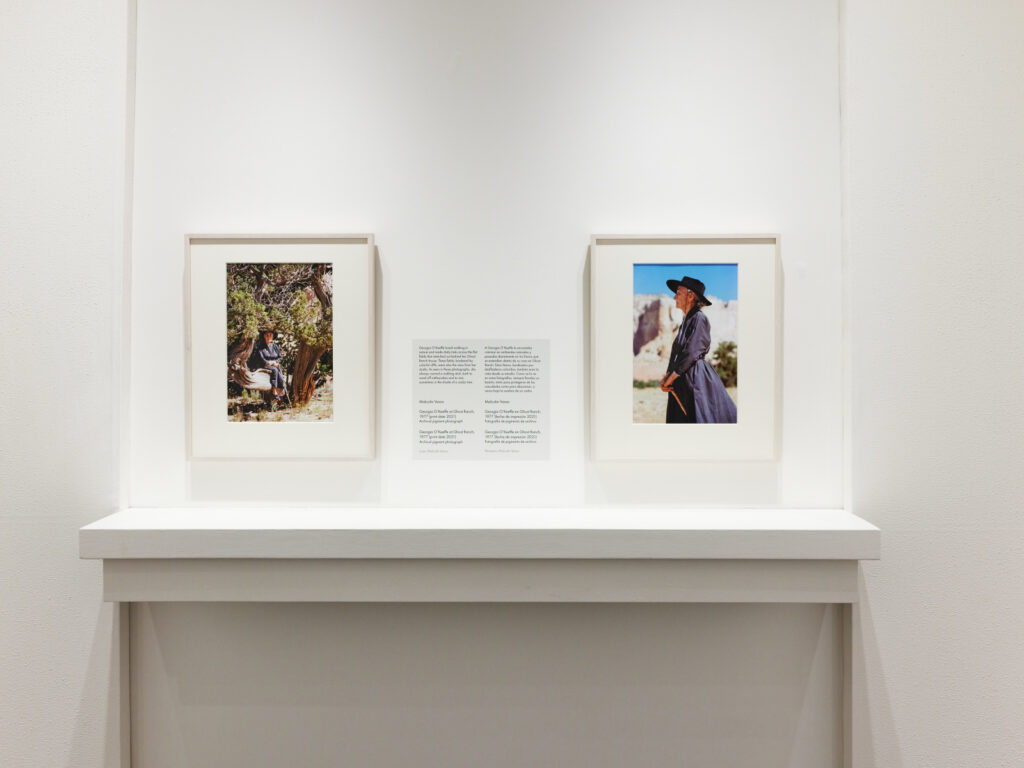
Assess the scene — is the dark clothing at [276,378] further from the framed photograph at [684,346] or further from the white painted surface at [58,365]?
the framed photograph at [684,346]

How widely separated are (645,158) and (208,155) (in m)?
0.73

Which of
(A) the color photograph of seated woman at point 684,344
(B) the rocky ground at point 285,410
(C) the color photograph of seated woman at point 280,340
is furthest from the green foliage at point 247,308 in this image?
(A) the color photograph of seated woman at point 684,344

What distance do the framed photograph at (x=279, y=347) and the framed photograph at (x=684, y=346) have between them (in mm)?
393

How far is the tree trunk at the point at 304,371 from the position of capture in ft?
3.32

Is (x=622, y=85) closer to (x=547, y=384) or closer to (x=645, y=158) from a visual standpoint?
(x=645, y=158)

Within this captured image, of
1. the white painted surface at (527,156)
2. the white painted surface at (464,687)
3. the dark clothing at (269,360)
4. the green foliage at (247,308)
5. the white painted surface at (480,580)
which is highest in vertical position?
the white painted surface at (527,156)

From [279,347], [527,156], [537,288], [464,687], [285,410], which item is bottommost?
[464,687]

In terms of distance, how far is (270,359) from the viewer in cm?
102

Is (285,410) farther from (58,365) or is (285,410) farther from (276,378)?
(58,365)

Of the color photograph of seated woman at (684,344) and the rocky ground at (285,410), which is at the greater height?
the color photograph of seated woman at (684,344)

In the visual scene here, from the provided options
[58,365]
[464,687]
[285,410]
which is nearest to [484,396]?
[285,410]

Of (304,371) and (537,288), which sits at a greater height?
(537,288)

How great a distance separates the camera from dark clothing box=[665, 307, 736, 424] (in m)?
1.00

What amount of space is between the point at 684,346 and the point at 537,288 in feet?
0.85
